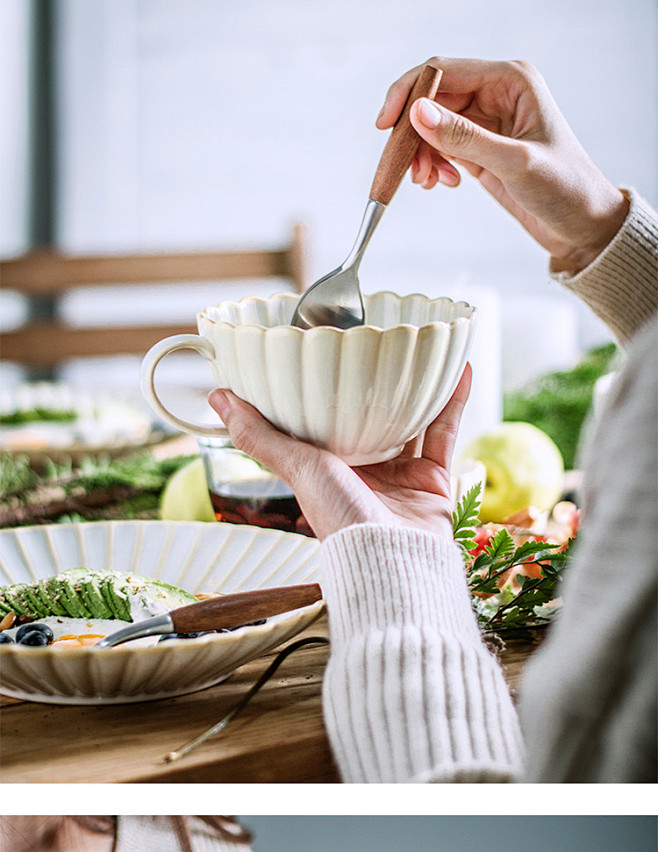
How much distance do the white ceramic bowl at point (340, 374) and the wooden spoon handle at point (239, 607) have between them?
0.23ft

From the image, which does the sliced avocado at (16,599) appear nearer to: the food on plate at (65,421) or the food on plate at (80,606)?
the food on plate at (80,606)

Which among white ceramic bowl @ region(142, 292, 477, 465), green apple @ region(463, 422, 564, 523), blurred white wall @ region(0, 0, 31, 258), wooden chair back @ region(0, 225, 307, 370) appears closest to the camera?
white ceramic bowl @ region(142, 292, 477, 465)

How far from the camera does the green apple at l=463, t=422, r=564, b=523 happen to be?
2.03ft

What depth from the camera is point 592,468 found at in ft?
0.85

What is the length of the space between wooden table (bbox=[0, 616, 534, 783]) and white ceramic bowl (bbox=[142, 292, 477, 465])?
4.7 inches

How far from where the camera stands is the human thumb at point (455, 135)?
0.42 metres

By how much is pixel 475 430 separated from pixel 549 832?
1.27ft

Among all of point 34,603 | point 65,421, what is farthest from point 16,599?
point 65,421

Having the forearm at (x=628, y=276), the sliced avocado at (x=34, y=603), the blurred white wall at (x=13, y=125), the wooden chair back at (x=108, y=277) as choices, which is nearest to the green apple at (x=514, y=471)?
the forearm at (x=628, y=276)

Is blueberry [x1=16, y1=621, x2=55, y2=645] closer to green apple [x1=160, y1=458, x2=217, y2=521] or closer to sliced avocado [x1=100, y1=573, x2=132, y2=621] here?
sliced avocado [x1=100, y1=573, x2=132, y2=621]

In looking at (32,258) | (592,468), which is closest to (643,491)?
(592,468)

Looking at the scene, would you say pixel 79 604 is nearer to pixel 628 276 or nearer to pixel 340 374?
pixel 340 374

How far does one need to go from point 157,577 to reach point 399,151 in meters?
0.27

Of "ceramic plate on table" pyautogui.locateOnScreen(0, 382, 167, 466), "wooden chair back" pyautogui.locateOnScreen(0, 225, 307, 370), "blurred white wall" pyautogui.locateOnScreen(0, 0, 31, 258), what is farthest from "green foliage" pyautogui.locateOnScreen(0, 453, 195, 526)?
"blurred white wall" pyautogui.locateOnScreen(0, 0, 31, 258)
